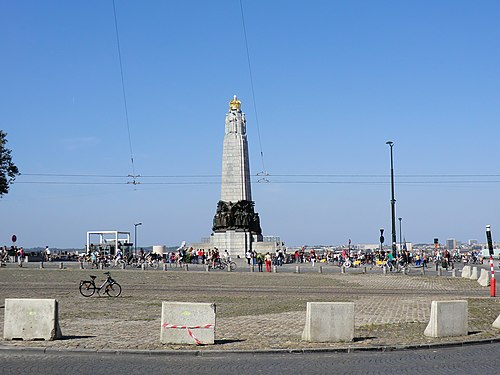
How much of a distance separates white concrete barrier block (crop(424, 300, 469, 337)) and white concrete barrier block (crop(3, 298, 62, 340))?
689 centimetres

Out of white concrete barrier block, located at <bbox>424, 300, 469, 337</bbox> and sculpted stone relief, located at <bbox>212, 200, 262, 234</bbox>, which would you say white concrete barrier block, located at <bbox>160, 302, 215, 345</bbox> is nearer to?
white concrete barrier block, located at <bbox>424, 300, 469, 337</bbox>

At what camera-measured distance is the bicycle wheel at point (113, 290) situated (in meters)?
26.8

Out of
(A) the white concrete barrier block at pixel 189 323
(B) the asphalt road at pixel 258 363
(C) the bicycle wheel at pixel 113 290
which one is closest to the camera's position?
(B) the asphalt road at pixel 258 363

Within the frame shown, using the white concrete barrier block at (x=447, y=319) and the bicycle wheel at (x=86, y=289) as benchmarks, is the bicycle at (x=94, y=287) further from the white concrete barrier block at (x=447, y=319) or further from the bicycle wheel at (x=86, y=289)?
the white concrete barrier block at (x=447, y=319)

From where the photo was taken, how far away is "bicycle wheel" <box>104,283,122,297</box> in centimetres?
2675

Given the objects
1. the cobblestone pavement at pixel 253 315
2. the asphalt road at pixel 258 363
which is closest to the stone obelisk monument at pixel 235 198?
the cobblestone pavement at pixel 253 315

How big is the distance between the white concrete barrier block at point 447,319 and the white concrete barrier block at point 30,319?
6.89 meters

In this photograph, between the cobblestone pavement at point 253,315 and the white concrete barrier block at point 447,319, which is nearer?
the cobblestone pavement at point 253,315

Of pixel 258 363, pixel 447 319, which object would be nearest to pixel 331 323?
pixel 258 363

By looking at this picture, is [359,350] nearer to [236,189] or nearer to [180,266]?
[180,266]

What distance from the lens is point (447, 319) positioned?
587 inches

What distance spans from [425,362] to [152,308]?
34.8 feet

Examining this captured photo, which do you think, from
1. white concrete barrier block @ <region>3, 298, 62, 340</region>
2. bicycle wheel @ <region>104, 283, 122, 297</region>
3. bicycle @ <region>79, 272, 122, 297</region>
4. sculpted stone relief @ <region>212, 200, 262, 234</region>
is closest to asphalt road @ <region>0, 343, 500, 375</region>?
white concrete barrier block @ <region>3, 298, 62, 340</region>

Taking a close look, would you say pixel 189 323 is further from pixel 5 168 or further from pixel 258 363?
pixel 5 168
